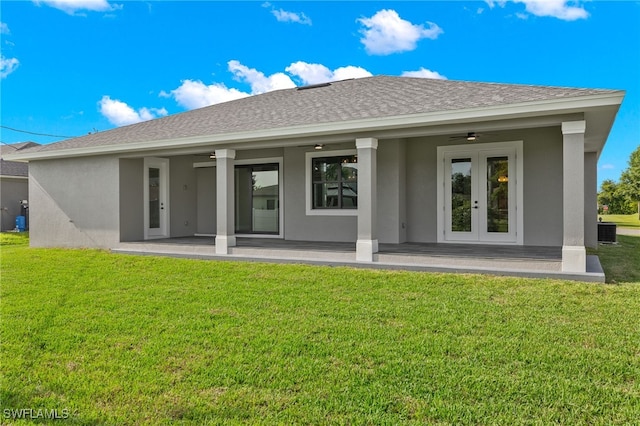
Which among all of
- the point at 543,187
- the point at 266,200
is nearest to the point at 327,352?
the point at 543,187

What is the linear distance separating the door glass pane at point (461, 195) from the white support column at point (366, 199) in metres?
2.61

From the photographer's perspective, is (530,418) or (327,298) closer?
(530,418)

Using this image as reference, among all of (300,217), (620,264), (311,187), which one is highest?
(311,187)

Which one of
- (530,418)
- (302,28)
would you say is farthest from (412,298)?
(302,28)

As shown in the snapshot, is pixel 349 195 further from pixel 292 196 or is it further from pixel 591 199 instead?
pixel 591 199

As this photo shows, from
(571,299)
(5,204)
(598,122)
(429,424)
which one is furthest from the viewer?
(5,204)

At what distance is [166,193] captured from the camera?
11.8m

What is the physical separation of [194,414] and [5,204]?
72.0 feet

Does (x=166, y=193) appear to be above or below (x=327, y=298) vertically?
above

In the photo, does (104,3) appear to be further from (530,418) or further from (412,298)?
(530,418)

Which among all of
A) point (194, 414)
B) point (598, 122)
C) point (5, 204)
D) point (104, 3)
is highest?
point (104, 3)

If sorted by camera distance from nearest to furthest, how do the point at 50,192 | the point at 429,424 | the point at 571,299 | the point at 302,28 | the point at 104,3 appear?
the point at 429,424, the point at 571,299, the point at 50,192, the point at 104,3, the point at 302,28

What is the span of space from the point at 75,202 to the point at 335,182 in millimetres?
7208

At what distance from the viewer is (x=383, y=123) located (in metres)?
7.49
